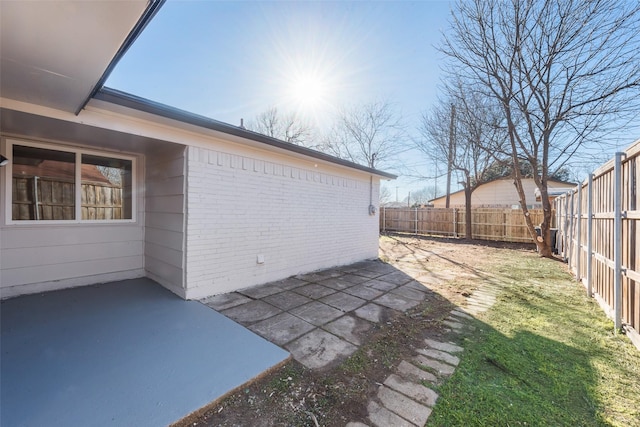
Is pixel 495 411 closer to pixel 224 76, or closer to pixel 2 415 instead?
pixel 2 415

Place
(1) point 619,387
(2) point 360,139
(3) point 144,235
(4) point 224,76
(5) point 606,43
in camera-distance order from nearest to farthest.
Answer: (1) point 619,387 < (3) point 144,235 < (5) point 606,43 < (4) point 224,76 < (2) point 360,139

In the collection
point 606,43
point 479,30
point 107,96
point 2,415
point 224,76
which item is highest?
point 479,30

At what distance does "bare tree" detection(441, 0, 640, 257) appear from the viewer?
631 centimetres

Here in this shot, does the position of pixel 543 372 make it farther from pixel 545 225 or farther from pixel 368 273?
pixel 545 225

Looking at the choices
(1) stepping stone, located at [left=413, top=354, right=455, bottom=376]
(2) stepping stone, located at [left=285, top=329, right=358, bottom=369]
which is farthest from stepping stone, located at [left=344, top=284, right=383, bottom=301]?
(1) stepping stone, located at [left=413, top=354, right=455, bottom=376]

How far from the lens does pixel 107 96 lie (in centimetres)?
266

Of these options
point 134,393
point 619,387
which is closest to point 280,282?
point 134,393

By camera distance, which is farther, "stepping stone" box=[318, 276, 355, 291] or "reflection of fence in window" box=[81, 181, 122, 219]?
"stepping stone" box=[318, 276, 355, 291]

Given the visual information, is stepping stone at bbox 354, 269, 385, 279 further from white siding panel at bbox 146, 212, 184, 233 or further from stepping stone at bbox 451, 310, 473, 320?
white siding panel at bbox 146, 212, 184, 233

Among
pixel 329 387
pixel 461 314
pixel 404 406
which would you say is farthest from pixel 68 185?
pixel 461 314

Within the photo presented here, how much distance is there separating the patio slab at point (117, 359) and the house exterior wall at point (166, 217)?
2.11 feet

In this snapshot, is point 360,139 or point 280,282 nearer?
point 280,282

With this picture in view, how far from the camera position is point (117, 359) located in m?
2.27

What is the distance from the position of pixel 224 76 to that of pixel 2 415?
719cm
